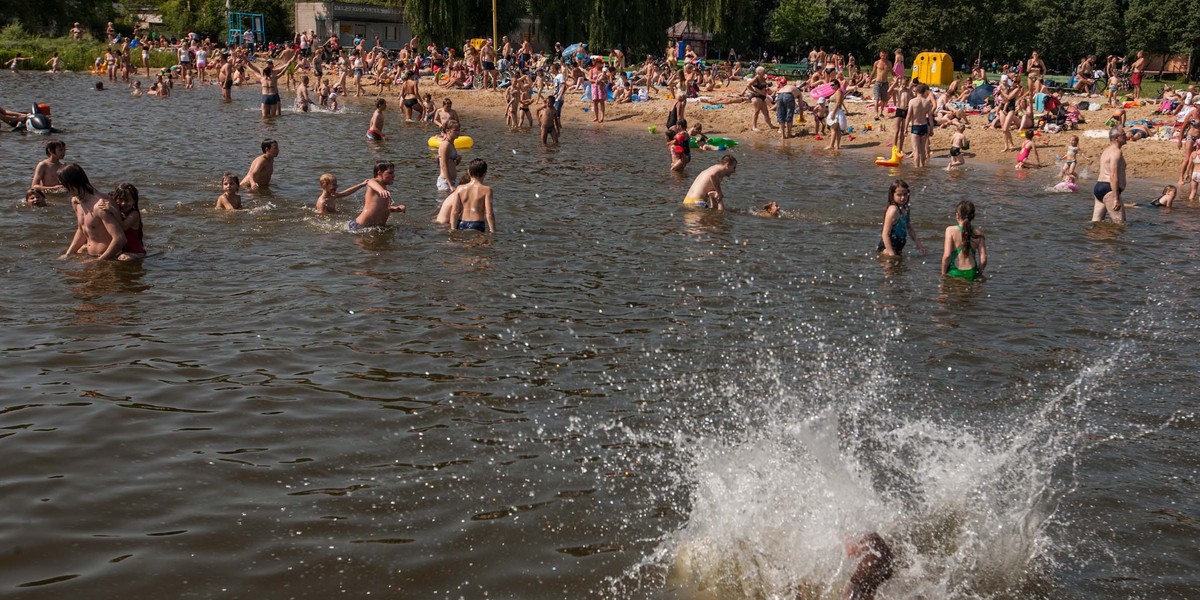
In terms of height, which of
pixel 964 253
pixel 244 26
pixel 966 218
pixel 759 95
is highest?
pixel 244 26

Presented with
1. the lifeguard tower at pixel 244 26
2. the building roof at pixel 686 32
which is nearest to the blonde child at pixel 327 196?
the building roof at pixel 686 32

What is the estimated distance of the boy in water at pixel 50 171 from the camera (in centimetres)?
1409

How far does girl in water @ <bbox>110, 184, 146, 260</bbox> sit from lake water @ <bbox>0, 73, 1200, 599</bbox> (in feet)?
1.00

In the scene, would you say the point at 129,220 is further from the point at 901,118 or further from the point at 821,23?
the point at 821,23

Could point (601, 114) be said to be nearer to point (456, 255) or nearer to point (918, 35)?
point (456, 255)

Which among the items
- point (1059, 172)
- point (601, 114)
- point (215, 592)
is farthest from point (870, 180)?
point (215, 592)

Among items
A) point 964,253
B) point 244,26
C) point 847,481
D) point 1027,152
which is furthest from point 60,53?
point 847,481

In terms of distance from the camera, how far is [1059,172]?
21.4 m

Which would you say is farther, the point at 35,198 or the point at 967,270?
the point at 35,198

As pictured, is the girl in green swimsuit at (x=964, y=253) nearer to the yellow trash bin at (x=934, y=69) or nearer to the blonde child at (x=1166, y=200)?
the blonde child at (x=1166, y=200)

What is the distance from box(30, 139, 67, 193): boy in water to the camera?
1409 cm

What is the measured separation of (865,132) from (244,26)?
1915 inches

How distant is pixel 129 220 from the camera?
34.7 ft

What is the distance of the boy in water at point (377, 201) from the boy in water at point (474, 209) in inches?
33.7
